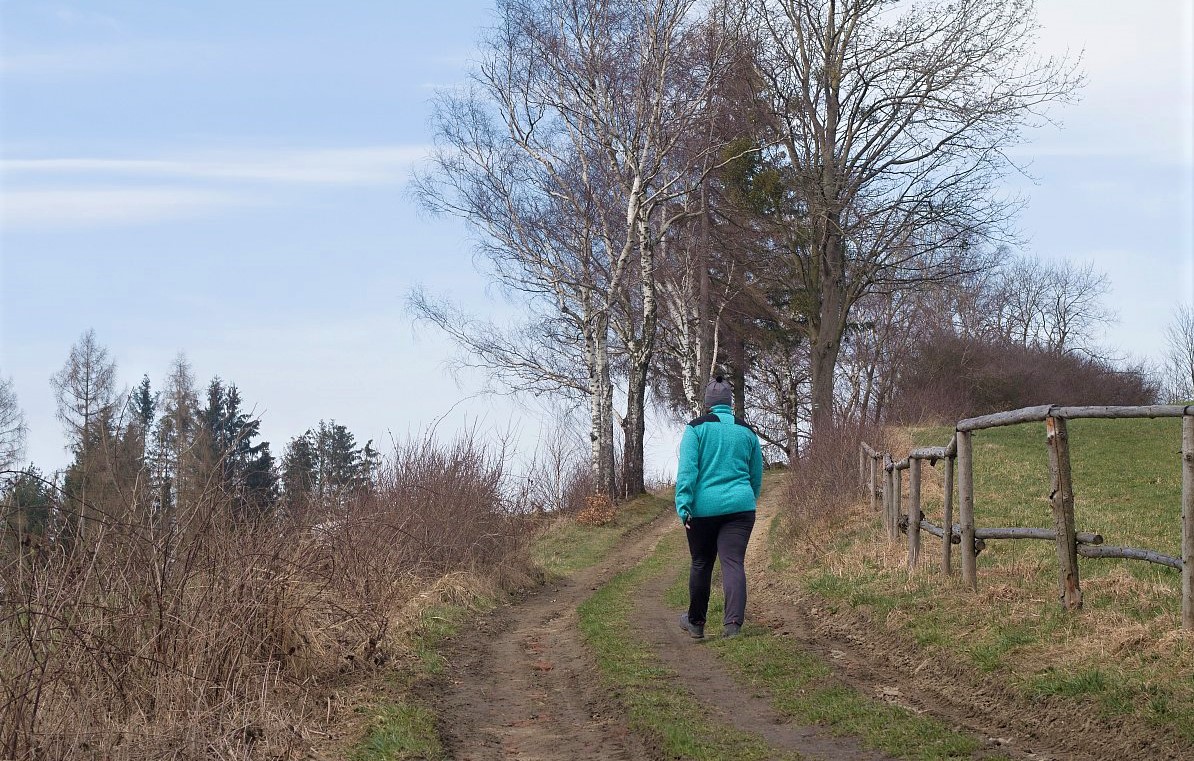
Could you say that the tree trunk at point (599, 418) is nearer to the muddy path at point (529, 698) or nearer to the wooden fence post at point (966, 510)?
the muddy path at point (529, 698)

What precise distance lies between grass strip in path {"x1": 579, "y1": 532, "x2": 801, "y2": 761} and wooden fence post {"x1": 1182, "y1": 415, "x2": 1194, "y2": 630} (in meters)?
2.97

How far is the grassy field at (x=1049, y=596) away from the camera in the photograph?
262 inches

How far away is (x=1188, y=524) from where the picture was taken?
7449 mm

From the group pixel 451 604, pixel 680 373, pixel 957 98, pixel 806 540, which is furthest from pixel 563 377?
pixel 451 604

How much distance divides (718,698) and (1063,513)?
10.1 ft

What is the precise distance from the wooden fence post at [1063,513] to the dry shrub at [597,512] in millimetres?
15555

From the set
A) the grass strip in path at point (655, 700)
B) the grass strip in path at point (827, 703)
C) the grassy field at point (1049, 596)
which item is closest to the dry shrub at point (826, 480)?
the grassy field at point (1049, 596)

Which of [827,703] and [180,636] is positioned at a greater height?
[180,636]

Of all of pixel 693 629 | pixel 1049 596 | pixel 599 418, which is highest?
pixel 599 418

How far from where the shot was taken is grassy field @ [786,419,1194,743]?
6.65 m

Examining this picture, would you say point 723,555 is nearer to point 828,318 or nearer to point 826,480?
point 826,480

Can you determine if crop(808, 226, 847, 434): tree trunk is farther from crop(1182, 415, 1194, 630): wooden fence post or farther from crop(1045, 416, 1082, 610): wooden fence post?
crop(1182, 415, 1194, 630): wooden fence post

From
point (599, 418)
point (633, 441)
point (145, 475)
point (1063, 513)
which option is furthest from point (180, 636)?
point (633, 441)

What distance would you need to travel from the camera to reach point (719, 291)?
36125mm
